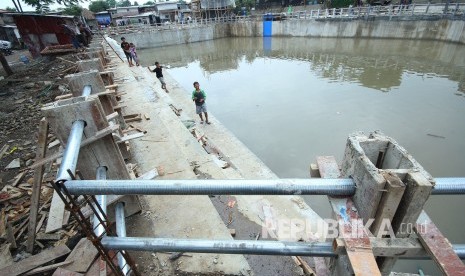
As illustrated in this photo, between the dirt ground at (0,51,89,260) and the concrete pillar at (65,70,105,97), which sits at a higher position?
the concrete pillar at (65,70,105,97)

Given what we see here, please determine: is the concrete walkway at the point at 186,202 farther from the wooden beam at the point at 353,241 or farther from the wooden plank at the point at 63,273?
the wooden beam at the point at 353,241

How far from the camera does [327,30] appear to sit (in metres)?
30.1

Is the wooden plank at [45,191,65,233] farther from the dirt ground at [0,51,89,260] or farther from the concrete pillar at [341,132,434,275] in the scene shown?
the concrete pillar at [341,132,434,275]

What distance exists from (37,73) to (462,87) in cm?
2431

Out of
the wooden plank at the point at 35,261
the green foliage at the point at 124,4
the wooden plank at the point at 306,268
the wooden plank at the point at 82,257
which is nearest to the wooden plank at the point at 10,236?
the wooden plank at the point at 35,261

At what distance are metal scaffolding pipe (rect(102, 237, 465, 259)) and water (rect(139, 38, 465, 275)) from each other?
4467 millimetres

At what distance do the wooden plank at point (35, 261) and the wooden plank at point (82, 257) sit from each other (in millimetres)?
140

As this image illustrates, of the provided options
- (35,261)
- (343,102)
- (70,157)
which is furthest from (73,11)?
(70,157)

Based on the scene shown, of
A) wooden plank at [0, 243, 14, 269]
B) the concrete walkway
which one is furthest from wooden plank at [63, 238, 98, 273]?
wooden plank at [0, 243, 14, 269]

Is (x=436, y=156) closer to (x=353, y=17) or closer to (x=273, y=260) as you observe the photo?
(x=273, y=260)

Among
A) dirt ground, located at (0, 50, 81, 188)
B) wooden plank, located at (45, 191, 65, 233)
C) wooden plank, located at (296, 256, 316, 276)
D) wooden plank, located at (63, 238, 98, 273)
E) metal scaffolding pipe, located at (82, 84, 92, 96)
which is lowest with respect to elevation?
dirt ground, located at (0, 50, 81, 188)

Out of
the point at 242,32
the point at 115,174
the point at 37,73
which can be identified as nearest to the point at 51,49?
the point at 37,73

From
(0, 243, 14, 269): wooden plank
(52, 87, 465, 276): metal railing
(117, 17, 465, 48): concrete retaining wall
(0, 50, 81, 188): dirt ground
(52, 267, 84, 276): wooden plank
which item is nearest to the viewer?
(52, 87, 465, 276): metal railing

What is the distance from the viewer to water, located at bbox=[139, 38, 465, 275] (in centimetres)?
779
